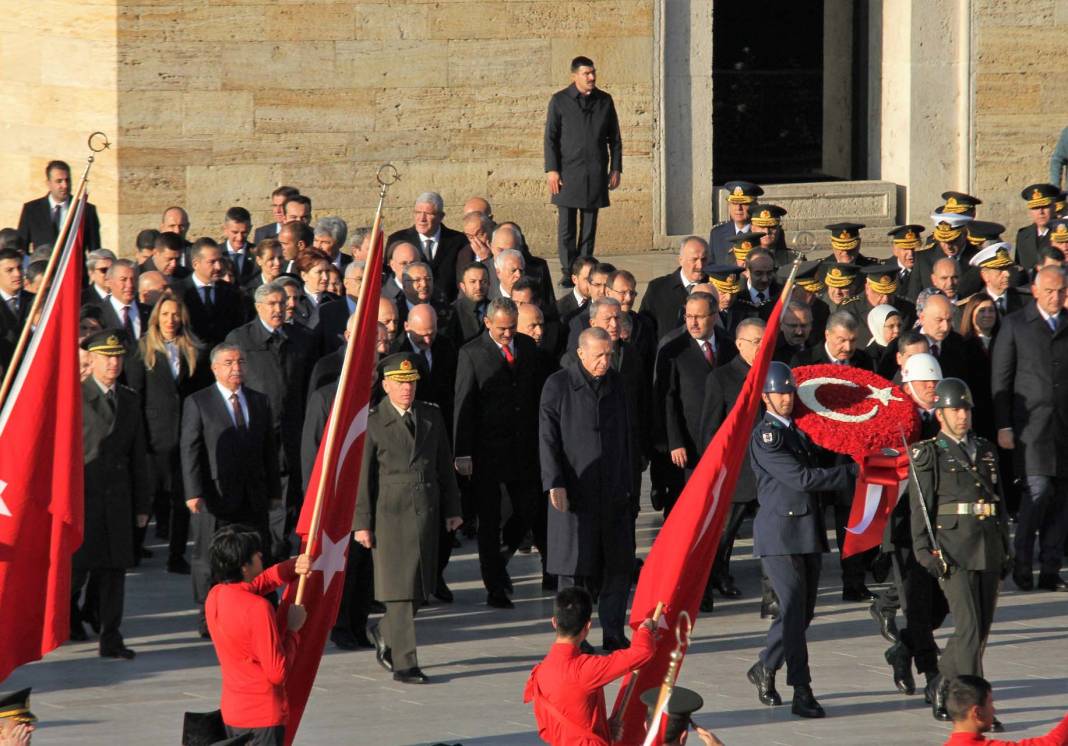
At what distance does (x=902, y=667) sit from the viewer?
11.6 metres

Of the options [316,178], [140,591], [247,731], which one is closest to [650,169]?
[316,178]

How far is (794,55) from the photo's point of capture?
24.4 meters

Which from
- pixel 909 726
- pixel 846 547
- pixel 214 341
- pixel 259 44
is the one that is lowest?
pixel 909 726

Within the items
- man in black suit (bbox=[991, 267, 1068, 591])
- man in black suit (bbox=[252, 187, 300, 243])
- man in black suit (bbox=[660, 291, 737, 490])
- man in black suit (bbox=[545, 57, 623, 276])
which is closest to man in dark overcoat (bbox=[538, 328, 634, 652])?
man in black suit (bbox=[660, 291, 737, 490])

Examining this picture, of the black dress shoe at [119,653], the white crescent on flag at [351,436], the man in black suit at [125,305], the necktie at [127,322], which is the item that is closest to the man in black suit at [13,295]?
the man in black suit at [125,305]

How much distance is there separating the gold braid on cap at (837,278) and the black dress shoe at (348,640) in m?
4.65

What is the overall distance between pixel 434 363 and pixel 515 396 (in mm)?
719

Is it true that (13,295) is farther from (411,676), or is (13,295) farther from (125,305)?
(411,676)

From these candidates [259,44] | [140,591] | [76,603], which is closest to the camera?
[76,603]

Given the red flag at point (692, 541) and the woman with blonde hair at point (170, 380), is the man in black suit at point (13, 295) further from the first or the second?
the red flag at point (692, 541)

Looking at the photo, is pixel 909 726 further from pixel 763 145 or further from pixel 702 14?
pixel 763 145

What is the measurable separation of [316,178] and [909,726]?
10.9 metres

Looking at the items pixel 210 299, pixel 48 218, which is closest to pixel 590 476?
pixel 210 299

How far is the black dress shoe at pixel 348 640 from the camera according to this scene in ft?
41.0
